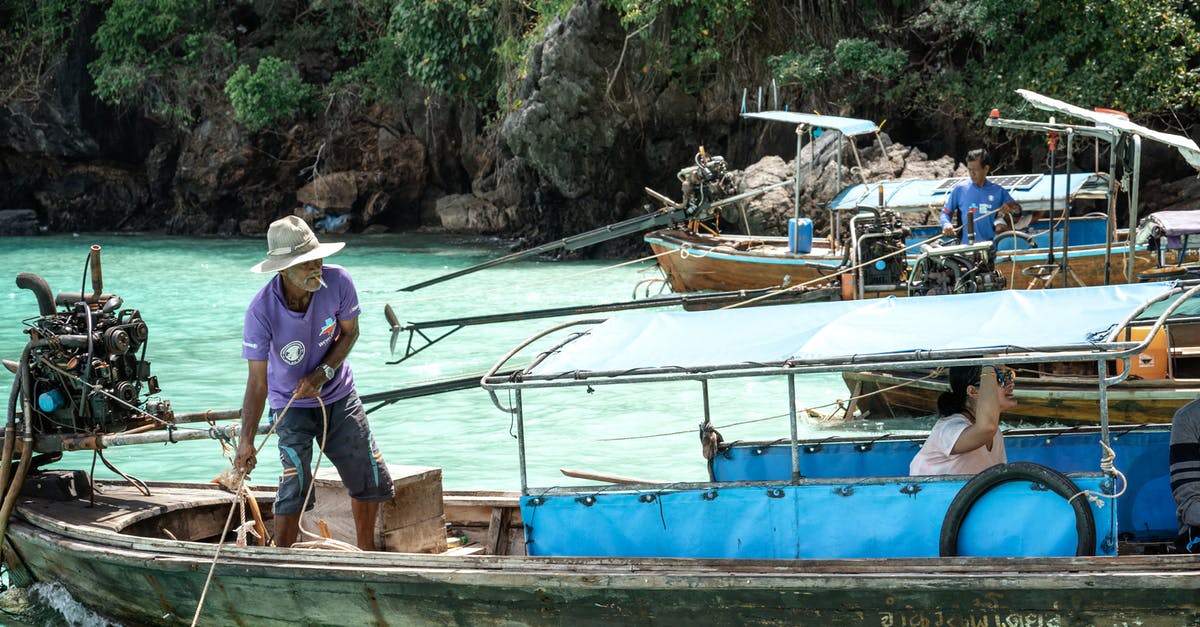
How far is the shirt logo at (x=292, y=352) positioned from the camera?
207 inches

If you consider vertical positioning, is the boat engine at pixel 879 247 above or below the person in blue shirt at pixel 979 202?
below

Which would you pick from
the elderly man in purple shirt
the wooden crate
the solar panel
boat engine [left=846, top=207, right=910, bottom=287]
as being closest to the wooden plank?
the wooden crate

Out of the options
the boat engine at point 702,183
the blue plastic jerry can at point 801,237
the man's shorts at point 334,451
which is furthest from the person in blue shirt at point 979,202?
the man's shorts at point 334,451

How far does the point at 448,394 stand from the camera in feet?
41.7

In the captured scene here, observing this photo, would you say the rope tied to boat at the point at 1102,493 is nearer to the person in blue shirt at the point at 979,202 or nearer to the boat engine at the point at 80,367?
the boat engine at the point at 80,367

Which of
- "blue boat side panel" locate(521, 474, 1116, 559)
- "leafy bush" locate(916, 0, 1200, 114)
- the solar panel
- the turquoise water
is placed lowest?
the turquoise water

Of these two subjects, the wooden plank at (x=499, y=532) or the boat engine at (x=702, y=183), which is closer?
the wooden plank at (x=499, y=532)

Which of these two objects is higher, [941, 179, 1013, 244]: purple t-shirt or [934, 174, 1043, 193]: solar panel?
[934, 174, 1043, 193]: solar panel

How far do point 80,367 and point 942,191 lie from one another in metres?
9.97

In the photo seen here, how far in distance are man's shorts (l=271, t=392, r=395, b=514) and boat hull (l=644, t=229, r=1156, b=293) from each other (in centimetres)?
725

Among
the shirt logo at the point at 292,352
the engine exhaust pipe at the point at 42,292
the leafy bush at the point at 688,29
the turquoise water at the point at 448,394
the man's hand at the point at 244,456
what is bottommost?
the turquoise water at the point at 448,394

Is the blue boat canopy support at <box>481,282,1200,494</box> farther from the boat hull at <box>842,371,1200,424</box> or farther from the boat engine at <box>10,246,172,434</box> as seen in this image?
the boat engine at <box>10,246,172,434</box>

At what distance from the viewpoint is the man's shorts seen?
5.37 m

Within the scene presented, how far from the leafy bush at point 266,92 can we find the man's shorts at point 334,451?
2429cm
